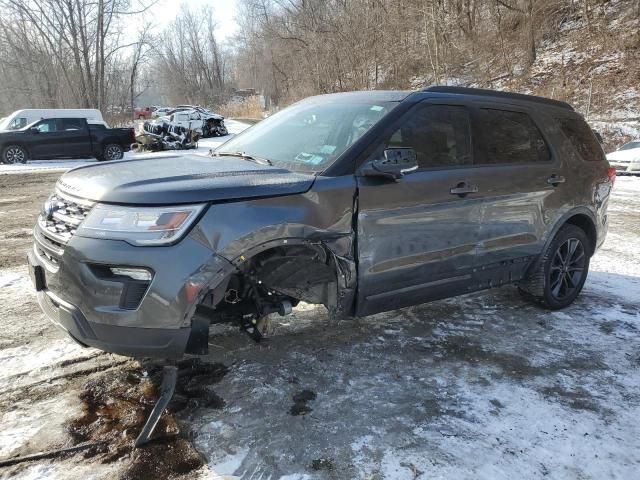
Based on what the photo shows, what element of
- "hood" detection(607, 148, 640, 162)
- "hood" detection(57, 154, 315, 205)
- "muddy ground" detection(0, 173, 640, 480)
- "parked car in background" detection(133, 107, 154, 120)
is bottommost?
"muddy ground" detection(0, 173, 640, 480)

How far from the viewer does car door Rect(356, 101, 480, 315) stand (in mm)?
3268

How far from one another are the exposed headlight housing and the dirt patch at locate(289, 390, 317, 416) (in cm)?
124

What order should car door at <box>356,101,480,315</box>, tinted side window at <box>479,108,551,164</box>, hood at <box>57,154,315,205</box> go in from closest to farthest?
hood at <box>57,154,315,205</box>
car door at <box>356,101,480,315</box>
tinted side window at <box>479,108,551,164</box>

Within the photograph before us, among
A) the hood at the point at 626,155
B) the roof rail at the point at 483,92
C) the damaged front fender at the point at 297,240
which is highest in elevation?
the roof rail at the point at 483,92

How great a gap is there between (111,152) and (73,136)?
1391 mm

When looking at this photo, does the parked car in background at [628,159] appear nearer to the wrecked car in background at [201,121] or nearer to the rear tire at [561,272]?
the rear tire at [561,272]

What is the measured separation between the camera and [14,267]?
18.6 feet

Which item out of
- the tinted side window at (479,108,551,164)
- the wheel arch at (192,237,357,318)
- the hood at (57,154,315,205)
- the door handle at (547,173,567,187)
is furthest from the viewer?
the door handle at (547,173,567,187)

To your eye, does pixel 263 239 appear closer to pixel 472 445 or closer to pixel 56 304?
pixel 56 304

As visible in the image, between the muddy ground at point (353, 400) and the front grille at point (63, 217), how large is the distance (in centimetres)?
94

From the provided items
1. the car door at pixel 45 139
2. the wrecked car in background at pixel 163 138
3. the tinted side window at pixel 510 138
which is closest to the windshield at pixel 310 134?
the tinted side window at pixel 510 138

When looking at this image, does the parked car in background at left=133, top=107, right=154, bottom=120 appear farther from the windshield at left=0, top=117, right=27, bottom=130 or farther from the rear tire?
the rear tire

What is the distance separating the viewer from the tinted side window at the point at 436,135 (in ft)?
11.5

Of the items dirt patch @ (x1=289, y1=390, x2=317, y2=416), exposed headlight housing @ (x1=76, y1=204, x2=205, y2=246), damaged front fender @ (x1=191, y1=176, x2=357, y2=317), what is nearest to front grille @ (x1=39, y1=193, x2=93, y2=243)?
exposed headlight housing @ (x1=76, y1=204, x2=205, y2=246)
